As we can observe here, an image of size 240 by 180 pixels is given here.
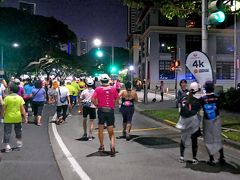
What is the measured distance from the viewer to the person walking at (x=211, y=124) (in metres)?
8.49

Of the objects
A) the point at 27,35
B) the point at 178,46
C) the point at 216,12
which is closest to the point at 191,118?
the point at 216,12

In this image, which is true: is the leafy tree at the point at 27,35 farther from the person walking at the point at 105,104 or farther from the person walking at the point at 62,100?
the person walking at the point at 105,104

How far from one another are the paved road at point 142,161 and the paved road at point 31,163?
229 mm

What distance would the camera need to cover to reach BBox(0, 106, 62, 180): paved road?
24.3 ft

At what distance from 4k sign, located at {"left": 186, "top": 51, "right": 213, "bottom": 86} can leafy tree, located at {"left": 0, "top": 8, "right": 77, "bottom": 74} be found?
48.6 m

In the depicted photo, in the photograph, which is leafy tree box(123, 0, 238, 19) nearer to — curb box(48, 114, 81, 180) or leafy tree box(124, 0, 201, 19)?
leafy tree box(124, 0, 201, 19)

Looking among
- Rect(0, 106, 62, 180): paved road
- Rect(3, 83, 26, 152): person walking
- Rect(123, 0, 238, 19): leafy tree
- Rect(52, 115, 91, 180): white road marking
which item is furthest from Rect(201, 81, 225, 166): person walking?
Rect(123, 0, 238, 19): leafy tree

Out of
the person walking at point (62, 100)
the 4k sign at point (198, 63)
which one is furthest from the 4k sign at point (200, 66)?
the person walking at point (62, 100)

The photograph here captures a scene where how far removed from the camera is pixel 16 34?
56.6 meters

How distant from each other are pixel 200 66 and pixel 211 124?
281cm

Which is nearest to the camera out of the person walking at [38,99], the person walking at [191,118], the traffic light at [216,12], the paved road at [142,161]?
the paved road at [142,161]

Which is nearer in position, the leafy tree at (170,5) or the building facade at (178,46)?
the leafy tree at (170,5)

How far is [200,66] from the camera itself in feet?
36.1

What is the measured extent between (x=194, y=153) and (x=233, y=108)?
11875 mm
